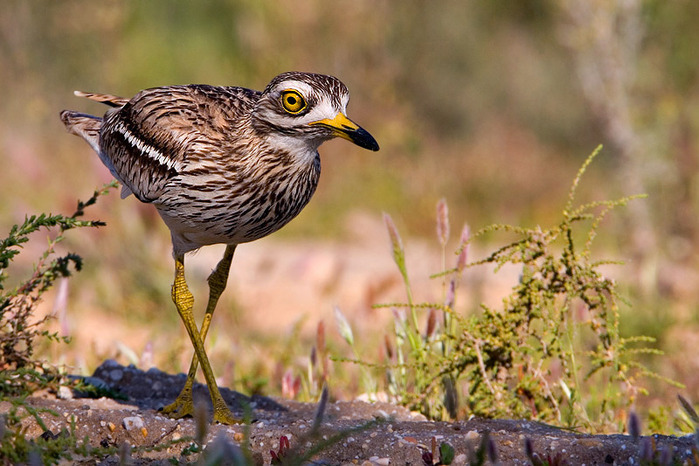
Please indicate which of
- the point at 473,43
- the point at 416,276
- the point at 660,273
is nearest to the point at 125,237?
the point at 416,276

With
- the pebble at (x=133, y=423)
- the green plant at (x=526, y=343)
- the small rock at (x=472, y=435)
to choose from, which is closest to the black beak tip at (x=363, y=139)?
the green plant at (x=526, y=343)

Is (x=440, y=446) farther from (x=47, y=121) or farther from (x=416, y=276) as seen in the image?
(x=47, y=121)

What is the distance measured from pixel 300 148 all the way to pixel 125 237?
403 cm

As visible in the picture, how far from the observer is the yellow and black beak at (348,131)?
3.70 metres

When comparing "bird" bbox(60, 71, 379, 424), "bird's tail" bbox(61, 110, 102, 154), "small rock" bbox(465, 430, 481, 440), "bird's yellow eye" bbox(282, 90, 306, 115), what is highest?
"bird's tail" bbox(61, 110, 102, 154)

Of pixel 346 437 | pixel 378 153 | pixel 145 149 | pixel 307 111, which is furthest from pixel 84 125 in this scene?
pixel 378 153

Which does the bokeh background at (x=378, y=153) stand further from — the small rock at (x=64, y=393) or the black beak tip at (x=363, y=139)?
the black beak tip at (x=363, y=139)

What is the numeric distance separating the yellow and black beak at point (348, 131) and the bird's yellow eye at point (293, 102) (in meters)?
0.10

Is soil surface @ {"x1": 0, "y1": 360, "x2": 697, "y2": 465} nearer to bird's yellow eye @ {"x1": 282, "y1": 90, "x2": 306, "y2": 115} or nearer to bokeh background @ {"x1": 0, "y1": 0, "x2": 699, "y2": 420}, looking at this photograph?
bokeh background @ {"x1": 0, "y1": 0, "x2": 699, "y2": 420}

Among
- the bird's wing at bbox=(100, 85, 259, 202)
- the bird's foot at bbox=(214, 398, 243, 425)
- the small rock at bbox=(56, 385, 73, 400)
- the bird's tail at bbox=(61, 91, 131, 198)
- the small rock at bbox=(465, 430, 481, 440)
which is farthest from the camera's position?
the bird's tail at bbox=(61, 91, 131, 198)

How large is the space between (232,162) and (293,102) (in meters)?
0.38

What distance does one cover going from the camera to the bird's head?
3.80 meters

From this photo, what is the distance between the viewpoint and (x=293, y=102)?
3.88m

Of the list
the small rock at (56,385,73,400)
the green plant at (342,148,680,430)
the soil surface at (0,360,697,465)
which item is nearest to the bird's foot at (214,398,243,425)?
the soil surface at (0,360,697,465)
